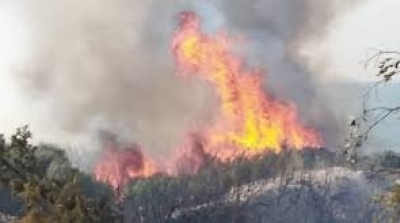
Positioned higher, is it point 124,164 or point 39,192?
point 124,164

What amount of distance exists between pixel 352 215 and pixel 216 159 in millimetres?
17781

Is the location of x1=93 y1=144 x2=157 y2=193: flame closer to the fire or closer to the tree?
the fire

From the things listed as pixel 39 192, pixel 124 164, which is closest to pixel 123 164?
pixel 124 164

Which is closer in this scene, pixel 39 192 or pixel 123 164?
pixel 39 192

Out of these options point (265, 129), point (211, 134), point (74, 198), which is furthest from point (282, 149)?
point (74, 198)

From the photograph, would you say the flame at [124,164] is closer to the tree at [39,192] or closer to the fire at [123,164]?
the fire at [123,164]

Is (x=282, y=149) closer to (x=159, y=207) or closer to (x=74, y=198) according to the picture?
(x=159, y=207)

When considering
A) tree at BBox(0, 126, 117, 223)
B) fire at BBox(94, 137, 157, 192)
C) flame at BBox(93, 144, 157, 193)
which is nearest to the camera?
tree at BBox(0, 126, 117, 223)

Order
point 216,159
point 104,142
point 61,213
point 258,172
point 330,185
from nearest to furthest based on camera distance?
point 61,213 < point 330,185 < point 258,172 < point 216,159 < point 104,142

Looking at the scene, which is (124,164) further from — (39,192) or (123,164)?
(39,192)

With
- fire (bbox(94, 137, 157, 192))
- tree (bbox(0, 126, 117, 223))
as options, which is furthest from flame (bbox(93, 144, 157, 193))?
tree (bbox(0, 126, 117, 223))

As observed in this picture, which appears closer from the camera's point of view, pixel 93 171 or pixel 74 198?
pixel 74 198

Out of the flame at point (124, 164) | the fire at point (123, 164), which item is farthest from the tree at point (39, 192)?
the flame at point (124, 164)

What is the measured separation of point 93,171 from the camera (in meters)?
63.4
